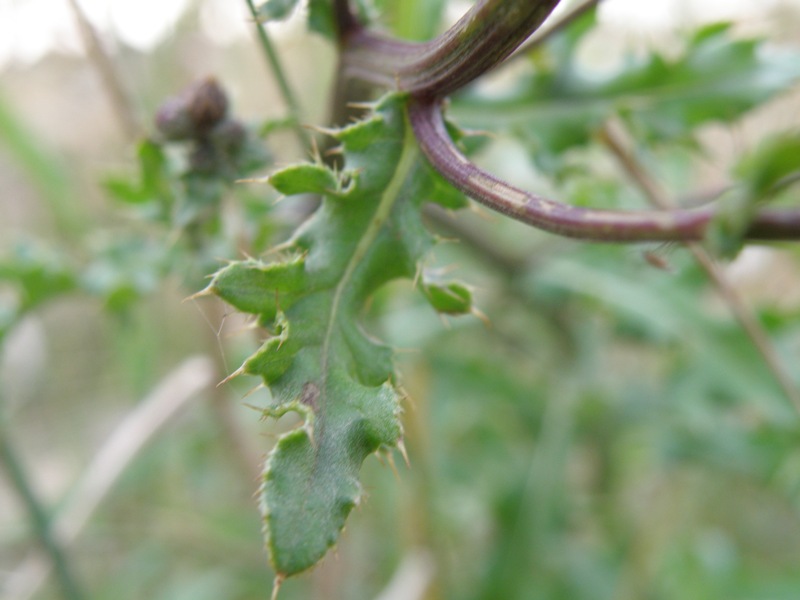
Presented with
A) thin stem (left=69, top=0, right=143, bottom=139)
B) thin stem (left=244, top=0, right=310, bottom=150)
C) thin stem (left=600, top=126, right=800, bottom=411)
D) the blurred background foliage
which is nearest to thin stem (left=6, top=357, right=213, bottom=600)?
the blurred background foliage

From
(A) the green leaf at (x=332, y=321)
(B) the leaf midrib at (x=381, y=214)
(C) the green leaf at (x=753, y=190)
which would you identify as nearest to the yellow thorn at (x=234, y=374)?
(A) the green leaf at (x=332, y=321)

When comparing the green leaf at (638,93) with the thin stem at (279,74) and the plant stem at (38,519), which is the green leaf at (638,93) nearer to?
the thin stem at (279,74)

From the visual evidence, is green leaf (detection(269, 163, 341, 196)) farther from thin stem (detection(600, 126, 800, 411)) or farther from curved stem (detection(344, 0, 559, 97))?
thin stem (detection(600, 126, 800, 411))

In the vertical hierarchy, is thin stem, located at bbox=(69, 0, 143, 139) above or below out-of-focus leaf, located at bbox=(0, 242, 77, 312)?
above

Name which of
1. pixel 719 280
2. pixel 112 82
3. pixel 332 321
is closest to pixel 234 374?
pixel 332 321

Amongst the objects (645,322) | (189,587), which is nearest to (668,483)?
(645,322)

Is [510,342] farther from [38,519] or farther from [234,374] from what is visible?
[234,374]
